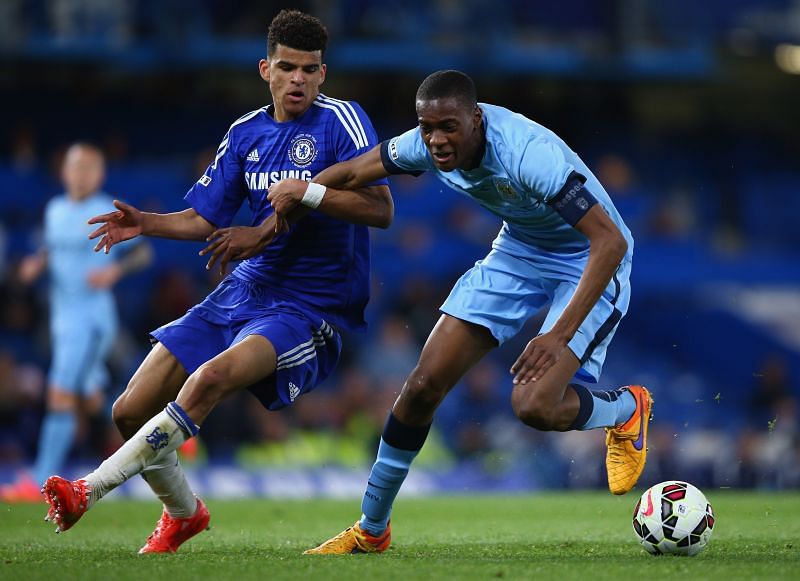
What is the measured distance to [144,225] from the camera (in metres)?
6.25

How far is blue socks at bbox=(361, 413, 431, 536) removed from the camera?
6.07m

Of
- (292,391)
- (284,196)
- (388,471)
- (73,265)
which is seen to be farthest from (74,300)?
(388,471)

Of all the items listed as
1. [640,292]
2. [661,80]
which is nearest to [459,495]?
[640,292]

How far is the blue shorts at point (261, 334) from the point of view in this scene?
6.08m

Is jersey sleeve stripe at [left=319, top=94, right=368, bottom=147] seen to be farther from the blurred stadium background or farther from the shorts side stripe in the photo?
the blurred stadium background

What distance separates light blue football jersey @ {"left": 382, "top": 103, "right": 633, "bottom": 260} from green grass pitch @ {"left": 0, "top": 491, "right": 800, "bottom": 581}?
1595 millimetres

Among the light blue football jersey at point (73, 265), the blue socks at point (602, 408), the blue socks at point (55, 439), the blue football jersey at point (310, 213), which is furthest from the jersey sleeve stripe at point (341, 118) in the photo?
the blue socks at point (55, 439)

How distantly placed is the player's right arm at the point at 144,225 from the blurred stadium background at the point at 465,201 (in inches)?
195

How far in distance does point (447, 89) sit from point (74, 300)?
6165mm

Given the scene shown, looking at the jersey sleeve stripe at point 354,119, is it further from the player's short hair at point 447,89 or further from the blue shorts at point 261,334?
the blue shorts at point 261,334

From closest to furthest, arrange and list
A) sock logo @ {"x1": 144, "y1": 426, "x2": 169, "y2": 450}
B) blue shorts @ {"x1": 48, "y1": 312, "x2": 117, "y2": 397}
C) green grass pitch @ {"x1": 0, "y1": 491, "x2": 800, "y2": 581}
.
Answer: green grass pitch @ {"x1": 0, "y1": 491, "x2": 800, "y2": 581}
sock logo @ {"x1": 144, "y1": 426, "x2": 169, "y2": 450}
blue shorts @ {"x1": 48, "y1": 312, "x2": 117, "y2": 397}

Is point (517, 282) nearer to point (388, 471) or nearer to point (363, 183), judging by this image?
point (363, 183)

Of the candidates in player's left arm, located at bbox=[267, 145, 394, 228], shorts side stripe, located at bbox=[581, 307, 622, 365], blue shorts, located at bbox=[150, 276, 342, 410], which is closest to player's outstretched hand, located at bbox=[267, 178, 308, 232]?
player's left arm, located at bbox=[267, 145, 394, 228]

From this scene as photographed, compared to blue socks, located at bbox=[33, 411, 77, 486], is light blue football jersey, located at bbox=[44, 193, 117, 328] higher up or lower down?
higher up
